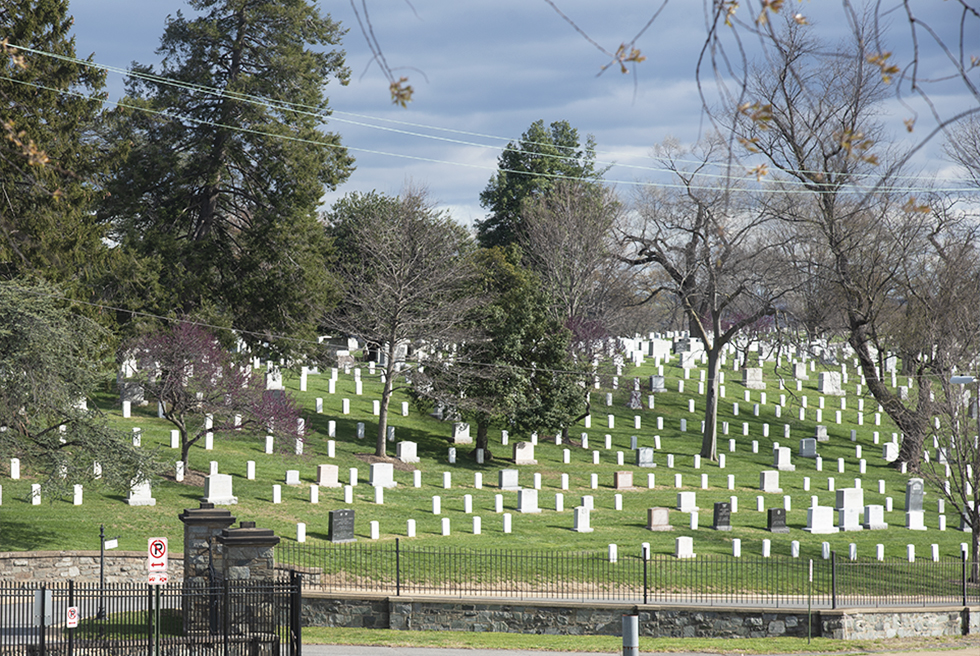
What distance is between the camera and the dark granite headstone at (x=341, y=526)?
25.4 m

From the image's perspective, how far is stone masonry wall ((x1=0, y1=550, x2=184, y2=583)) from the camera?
21.2 metres

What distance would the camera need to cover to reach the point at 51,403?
70.9 feet

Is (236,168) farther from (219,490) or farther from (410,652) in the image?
(410,652)

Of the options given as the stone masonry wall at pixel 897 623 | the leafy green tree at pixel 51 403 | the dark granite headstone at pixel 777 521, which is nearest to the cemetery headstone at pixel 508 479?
the dark granite headstone at pixel 777 521

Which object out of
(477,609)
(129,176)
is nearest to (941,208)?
(477,609)

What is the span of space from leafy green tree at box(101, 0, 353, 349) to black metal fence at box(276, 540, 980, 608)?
665 inches

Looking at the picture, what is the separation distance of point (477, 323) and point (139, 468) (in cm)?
1846

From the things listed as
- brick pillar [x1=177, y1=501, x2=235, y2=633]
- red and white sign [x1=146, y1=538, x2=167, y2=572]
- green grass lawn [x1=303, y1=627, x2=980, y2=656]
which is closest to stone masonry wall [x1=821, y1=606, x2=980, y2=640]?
green grass lawn [x1=303, y1=627, x2=980, y2=656]

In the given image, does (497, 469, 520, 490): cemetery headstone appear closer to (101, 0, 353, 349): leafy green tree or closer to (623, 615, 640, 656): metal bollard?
(101, 0, 353, 349): leafy green tree

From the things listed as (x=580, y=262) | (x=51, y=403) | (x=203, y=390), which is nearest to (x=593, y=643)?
(x=51, y=403)

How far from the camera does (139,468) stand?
22812 millimetres

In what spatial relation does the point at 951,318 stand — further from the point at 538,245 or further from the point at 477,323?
the point at 538,245

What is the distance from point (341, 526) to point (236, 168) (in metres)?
20.3

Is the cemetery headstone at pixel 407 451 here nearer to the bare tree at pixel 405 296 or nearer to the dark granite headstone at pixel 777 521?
the bare tree at pixel 405 296
